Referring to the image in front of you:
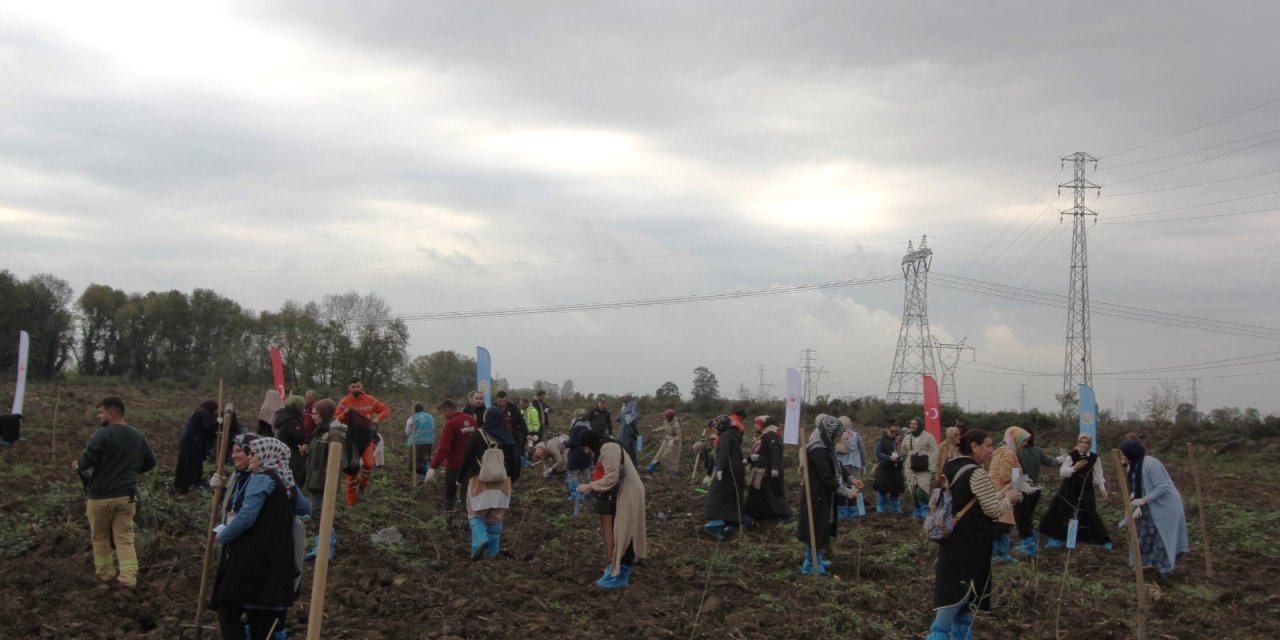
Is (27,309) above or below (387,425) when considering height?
above

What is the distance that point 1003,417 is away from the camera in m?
33.7

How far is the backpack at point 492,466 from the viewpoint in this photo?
9734 millimetres

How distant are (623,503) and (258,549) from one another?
12.8 ft

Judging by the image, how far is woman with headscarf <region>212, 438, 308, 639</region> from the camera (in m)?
5.65

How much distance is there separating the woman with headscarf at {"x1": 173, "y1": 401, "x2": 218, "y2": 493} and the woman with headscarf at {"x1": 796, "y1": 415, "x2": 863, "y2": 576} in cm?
735

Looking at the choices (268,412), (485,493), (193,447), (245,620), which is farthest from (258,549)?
(193,447)

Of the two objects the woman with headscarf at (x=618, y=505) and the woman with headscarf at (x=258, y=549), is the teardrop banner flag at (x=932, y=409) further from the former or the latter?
the woman with headscarf at (x=258, y=549)

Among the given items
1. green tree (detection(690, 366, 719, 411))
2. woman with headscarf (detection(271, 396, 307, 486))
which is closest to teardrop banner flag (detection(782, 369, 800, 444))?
woman with headscarf (detection(271, 396, 307, 486))

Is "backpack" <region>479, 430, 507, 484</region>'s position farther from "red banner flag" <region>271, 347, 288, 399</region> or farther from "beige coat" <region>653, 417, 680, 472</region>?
"beige coat" <region>653, 417, 680, 472</region>

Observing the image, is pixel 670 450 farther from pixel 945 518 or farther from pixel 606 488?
pixel 945 518

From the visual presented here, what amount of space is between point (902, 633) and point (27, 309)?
6084 centimetres

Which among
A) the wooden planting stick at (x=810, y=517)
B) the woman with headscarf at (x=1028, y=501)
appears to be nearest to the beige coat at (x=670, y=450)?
the woman with headscarf at (x=1028, y=501)

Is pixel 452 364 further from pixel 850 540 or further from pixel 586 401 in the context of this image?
pixel 850 540

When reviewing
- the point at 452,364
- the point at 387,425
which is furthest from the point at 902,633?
the point at 452,364
